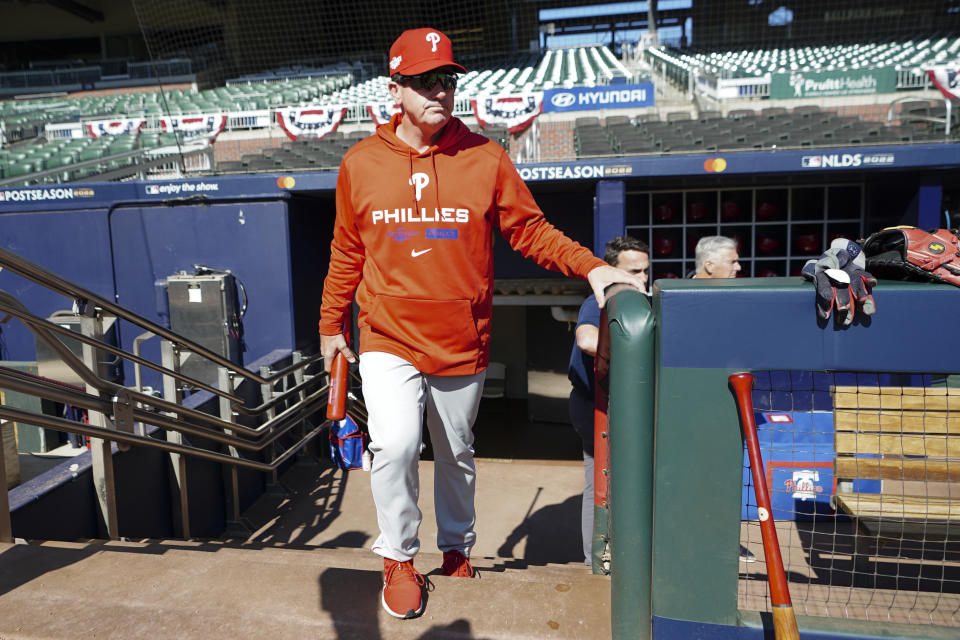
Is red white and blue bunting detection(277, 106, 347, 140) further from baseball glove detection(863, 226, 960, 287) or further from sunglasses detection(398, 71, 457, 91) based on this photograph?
baseball glove detection(863, 226, 960, 287)

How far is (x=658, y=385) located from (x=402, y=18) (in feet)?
69.2

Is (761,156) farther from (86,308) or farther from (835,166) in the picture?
(86,308)

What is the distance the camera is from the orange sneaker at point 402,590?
170 centimetres

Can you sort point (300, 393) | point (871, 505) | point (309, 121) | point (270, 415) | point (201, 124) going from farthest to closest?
1. point (201, 124)
2. point (309, 121)
3. point (300, 393)
4. point (270, 415)
5. point (871, 505)

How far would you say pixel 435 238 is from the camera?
1955mm

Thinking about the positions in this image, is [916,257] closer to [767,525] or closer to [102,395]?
[767,525]

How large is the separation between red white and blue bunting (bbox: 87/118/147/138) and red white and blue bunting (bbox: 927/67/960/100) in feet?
40.4

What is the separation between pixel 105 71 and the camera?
22891 millimetres

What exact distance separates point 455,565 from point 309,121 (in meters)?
8.51

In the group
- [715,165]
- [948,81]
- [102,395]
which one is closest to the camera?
[102,395]

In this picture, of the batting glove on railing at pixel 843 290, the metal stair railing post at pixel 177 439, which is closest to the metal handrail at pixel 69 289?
the metal stair railing post at pixel 177 439

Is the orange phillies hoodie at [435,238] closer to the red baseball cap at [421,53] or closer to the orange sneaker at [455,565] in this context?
the red baseball cap at [421,53]

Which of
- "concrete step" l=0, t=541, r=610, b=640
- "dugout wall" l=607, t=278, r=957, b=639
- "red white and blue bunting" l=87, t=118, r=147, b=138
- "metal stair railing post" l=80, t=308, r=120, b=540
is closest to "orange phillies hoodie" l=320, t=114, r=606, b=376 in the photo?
"dugout wall" l=607, t=278, r=957, b=639

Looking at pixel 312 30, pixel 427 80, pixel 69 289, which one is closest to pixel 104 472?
pixel 69 289
